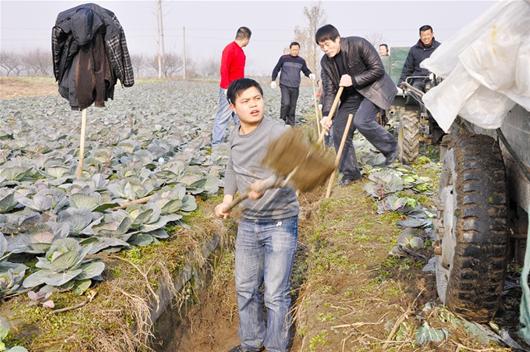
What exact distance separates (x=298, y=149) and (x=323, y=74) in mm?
3403

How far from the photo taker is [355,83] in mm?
5508

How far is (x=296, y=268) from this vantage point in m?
4.66

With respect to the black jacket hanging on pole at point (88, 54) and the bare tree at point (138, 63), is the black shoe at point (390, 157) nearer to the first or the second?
the black jacket hanging on pole at point (88, 54)

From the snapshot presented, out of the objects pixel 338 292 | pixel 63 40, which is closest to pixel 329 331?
pixel 338 292

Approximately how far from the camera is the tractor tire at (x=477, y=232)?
2.29 meters

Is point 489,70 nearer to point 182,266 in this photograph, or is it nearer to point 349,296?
point 349,296

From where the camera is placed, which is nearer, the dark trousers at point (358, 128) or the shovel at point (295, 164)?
the shovel at point (295, 164)

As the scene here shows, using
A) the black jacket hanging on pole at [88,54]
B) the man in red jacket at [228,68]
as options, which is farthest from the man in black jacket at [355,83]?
the man in red jacket at [228,68]

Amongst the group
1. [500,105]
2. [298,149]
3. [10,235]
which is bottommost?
[10,235]

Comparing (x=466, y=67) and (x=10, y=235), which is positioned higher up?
(x=466, y=67)

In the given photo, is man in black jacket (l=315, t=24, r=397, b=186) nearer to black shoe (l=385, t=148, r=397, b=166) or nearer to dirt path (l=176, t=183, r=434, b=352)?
black shoe (l=385, t=148, r=397, b=166)

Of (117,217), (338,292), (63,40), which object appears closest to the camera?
(338,292)

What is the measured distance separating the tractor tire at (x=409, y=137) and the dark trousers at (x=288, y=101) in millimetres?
4483

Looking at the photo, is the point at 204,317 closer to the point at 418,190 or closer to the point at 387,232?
the point at 387,232
